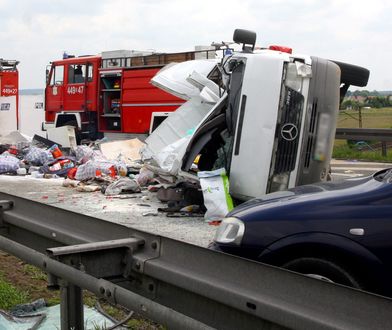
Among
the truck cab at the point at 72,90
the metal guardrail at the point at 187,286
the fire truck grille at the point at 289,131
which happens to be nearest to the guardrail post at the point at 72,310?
the metal guardrail at the point at 187,286

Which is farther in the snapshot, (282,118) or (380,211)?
(282,118)

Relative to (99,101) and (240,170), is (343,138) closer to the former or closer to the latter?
(99,101)

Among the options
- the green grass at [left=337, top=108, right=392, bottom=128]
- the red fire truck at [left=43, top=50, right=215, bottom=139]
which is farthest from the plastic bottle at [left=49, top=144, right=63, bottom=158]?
the green grass at [left=337, top=108, right=392, bottom=128]

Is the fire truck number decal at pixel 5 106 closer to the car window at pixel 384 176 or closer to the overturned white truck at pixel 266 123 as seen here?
the overturned white truck at pixel 266 123

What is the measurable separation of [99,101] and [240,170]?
10487mm

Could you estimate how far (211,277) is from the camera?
8.41 ft

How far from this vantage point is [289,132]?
8078 millimetres

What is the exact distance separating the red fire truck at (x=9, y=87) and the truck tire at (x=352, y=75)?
1595 cm

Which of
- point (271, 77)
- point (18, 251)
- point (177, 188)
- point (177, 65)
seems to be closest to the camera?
point (18, 251)

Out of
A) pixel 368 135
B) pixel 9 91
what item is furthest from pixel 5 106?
pixel 368 135

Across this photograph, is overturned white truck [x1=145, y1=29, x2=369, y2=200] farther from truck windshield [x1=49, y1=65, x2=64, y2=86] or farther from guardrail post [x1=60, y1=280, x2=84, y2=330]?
truck windshield [x1=49, y1=65, x2=64, y2=86]

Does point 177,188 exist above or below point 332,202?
below

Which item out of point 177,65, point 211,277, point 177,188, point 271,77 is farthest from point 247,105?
point 211,277

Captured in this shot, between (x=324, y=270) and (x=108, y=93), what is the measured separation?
14.8 meters
